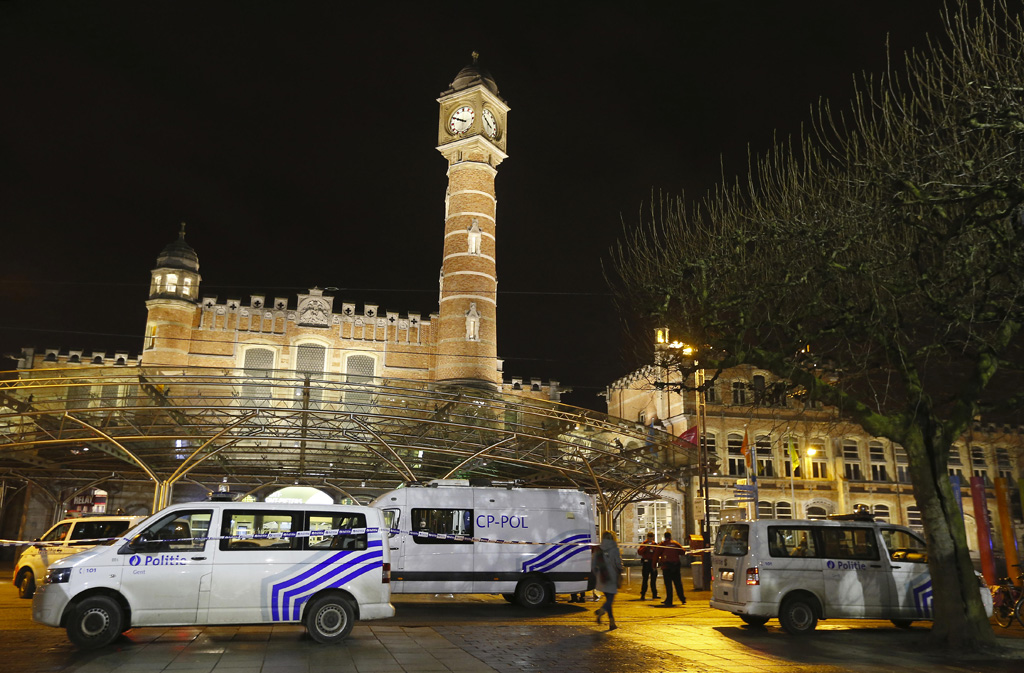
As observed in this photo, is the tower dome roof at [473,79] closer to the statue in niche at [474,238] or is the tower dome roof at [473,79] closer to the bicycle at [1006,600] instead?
the statue in niche at [474,238]

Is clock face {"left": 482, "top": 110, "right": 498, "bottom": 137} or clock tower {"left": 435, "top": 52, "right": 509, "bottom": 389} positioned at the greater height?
clock face {"left": 482, "top": 110, "right": 498, "bottom": 137}

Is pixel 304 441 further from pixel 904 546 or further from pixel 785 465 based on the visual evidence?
pixel 785 465

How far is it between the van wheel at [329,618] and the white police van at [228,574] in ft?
0.04

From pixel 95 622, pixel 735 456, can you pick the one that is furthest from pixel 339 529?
pixel 735 456

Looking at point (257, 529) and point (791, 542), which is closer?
point (257, 529)

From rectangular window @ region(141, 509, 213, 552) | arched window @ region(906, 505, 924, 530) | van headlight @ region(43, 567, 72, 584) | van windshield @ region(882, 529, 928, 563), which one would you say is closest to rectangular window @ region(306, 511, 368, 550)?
rectangular window @ region(141, 509, 213, 552)

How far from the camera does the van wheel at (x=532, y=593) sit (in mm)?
15922

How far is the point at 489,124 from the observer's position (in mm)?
42156

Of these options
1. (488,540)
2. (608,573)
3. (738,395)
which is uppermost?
(738,395)

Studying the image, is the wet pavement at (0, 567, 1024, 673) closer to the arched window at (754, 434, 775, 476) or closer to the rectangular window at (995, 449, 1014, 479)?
the arched window at (754, 434, 775, 476)

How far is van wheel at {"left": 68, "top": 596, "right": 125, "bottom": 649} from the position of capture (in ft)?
31.5

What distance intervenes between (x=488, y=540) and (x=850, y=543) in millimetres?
6893

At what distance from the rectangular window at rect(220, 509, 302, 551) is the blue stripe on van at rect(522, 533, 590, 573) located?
261 inches

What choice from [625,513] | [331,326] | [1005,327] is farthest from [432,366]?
[1005,327]
